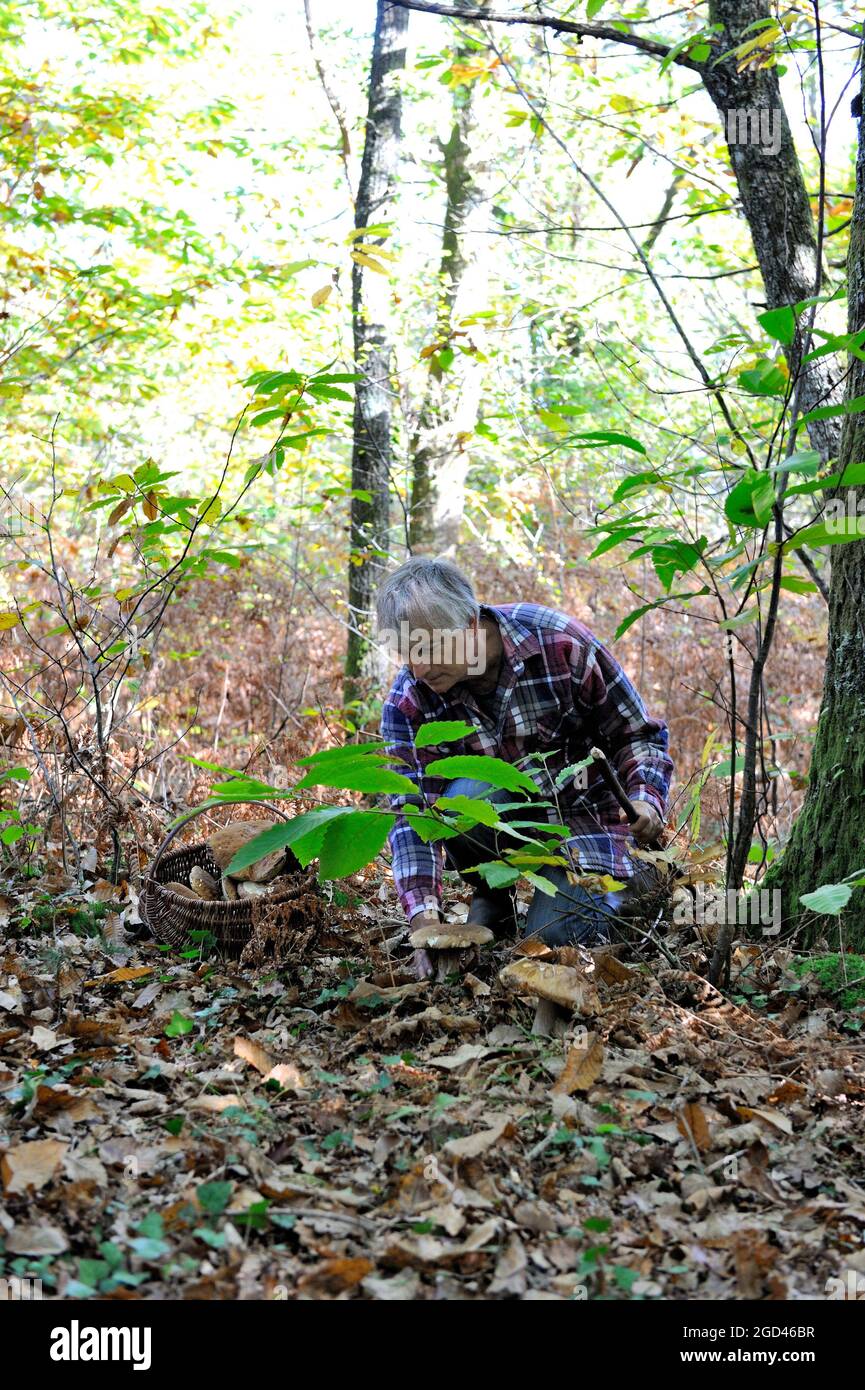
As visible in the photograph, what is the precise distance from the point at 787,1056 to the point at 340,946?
4.41 feet

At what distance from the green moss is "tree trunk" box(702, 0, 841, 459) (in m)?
1.82

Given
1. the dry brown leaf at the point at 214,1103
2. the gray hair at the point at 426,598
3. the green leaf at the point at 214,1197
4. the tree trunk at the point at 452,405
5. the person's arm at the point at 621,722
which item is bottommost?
the green leaf at the point at 214,1197

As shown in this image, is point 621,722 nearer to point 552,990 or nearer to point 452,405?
point 552,990

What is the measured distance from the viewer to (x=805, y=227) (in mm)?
3838

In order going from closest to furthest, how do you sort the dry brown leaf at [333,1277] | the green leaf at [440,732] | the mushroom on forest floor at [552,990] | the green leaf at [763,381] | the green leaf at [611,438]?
the dry brown leaf at [333,1277]
the green leaf at [440,732]
the green leaf at [611,438]
the green leaf at [763,381]
the mushroom on forest floor at [552,990]

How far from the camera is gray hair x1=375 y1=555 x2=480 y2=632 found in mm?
2982

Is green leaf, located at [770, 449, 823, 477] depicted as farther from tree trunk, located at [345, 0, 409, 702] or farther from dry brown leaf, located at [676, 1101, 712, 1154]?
tree trunk, located at [345, 0, 409, 702]

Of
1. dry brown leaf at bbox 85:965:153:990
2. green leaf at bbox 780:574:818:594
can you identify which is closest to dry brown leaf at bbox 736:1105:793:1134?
green leaf at bbox 780:574:818:594

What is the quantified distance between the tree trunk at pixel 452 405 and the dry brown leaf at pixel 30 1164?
626 cm

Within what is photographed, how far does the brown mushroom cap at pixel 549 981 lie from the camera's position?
7.70ft

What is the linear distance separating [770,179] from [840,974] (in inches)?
109

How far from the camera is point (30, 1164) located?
1882mm

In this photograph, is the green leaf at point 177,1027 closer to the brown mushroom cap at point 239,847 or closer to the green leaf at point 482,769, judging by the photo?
the brown mushroom cap at point 239,847

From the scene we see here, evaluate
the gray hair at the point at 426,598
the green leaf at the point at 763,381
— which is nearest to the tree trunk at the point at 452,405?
the gray hair at the point at 426,598
